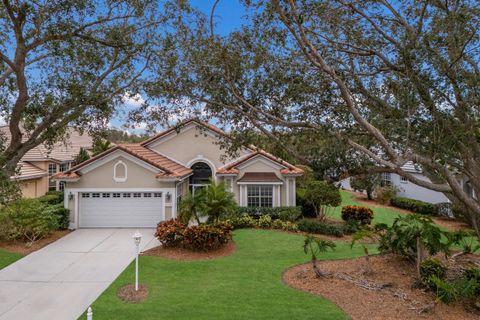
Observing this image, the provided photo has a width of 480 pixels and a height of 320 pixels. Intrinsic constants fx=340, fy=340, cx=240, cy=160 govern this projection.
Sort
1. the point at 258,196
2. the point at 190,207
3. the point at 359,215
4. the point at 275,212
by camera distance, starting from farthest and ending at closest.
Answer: the point at 258,196 < the point at 359,215 < the point at 275,212 < the point at 190,207

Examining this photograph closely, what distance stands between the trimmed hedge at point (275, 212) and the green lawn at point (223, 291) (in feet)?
17.9

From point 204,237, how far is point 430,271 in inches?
335

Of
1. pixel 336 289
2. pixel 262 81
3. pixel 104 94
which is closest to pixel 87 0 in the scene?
pixel 104 94

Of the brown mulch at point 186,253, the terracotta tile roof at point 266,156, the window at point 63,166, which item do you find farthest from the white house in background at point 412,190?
the window at point 63,166

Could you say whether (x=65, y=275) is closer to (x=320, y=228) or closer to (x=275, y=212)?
(x=275, y=212)

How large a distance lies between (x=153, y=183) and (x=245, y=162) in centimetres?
597

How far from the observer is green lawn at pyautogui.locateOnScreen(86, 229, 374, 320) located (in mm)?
8933

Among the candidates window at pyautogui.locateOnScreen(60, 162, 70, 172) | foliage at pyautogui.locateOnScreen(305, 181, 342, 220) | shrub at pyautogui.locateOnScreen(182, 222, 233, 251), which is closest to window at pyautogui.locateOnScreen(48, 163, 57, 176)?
window at pyautogui.locateOnScreen(60, 162, 70, 172)

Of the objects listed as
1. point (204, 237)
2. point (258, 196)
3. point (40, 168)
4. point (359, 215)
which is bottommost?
point (204, 237)

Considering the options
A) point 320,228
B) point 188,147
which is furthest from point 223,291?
point 188,147

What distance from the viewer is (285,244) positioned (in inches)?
644

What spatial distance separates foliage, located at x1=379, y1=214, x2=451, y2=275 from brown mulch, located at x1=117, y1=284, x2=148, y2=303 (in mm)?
8573

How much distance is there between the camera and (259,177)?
21578 mm

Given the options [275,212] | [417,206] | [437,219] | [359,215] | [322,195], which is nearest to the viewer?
[275,212]
